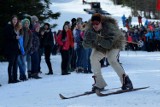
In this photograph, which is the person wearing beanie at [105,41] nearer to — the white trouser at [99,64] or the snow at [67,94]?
the white trouser at [99,64]

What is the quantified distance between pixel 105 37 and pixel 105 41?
0.10 meters

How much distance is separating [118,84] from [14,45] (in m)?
3.41

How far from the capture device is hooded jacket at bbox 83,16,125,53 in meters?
9.20

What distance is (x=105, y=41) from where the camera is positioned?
9.16 m

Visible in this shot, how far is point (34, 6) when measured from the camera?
2009 cm

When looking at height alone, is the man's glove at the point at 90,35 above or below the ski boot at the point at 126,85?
above

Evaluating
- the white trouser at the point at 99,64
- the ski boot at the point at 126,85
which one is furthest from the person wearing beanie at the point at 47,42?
the ski boot at the point at 126,85

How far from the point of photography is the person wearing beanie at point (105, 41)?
30.2ft

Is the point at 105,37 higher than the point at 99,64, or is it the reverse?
the point at 105,37

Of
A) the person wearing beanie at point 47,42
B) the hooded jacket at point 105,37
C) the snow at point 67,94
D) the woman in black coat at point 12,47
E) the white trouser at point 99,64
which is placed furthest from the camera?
the person wearing beanie at point 47,42

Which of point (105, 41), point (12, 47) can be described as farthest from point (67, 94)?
point (12, 47)

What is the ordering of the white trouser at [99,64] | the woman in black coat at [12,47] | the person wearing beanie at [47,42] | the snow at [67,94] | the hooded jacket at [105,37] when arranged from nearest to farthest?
the snow at [67,94]
the hooded jacket at [105,37]
the white trouser at [99,64]
the woman in black coat at [12,47]
the person wearing beanie at [47,42]

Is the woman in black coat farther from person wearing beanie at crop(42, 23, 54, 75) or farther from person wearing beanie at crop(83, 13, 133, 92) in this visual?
person wearing beanie at crop(83, 13, 133, 92)

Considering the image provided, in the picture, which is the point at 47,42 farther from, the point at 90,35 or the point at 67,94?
the point at 90,35
